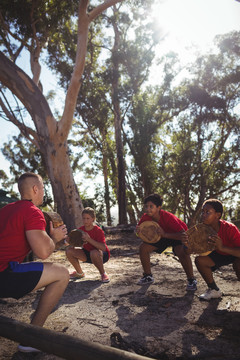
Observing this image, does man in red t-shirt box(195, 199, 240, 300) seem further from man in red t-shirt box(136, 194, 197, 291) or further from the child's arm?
the child's arm

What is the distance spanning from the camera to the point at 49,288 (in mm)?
2531

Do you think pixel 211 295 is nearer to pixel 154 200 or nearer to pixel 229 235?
pixel 229 235

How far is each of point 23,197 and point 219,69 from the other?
1587cm

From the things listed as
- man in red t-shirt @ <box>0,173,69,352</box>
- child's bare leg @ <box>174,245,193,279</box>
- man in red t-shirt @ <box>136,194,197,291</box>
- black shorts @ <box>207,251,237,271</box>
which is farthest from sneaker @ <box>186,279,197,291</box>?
man in red t-shirt @ <box>0,173,69,352</box>

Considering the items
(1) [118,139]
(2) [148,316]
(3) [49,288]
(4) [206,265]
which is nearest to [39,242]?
(3) [49,288]

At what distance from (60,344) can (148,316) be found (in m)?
1.79

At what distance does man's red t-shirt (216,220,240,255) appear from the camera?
11.5ft

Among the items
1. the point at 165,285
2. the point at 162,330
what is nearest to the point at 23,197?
the point at 162,330

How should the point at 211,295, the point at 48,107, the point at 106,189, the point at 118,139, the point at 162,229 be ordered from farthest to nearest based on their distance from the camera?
1. the point at 106,189
2. the point at 118,139
3. the point at 48,107
4. the point at 162,229
5. the point at 211,295

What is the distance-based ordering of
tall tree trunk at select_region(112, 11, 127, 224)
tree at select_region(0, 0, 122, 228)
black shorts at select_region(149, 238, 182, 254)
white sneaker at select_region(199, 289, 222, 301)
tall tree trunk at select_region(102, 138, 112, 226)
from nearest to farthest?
white sneaker at select_region(199, 289, 222, 301)
black shorts at select_region(149, 238, 182, 254)
tree at select_region(0, 0, 122, 228)
tall tree trunk at select_region(112, 11, 127, 224)
tall tree trunk at select_region(102, 138, 112, 226)

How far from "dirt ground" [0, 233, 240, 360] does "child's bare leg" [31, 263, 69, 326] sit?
29cm

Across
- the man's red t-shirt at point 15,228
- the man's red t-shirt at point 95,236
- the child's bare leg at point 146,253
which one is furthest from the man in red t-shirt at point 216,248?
the man's red t-shirt at point 15,228

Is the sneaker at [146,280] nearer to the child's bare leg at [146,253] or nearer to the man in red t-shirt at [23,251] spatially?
the child's bare leg at [146,253]

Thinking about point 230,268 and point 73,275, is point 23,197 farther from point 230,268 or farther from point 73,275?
point 230,268
